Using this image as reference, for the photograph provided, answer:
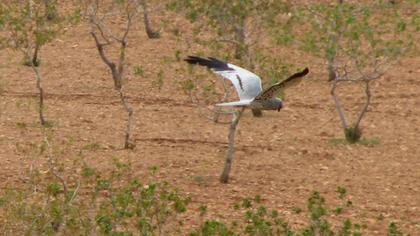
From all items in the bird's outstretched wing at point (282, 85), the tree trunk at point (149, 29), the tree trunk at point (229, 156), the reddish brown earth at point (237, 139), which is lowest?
the tree trunk at point (149, 29)

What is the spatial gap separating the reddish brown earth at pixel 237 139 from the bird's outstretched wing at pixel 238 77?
3.62ft

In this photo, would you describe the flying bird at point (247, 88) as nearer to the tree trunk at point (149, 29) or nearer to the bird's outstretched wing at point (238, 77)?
the bird's outstretched wing at point (238, 77)

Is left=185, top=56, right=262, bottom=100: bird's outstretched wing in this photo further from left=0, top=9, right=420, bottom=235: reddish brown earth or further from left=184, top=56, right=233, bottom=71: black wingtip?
left=0, top=9, right=420, bottom=235: reddish brown earth

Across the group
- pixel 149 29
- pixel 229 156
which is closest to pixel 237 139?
pixel 229 156

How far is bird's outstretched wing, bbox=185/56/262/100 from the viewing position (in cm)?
1130

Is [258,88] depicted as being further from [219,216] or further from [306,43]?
[306,43]

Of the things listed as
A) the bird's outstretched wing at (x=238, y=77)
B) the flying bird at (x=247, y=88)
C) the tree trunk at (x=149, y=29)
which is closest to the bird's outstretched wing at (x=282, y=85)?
the flying bird at (x=247, y=88)

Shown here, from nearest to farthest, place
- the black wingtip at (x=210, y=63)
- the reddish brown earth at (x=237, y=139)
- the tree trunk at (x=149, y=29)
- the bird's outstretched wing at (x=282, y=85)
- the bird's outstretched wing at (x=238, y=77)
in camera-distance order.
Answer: the bird's outstretched wing at (x=282, y=85), the bird's outstretched wing at (x=238, y=77), the black wingtip at (x=210, y=63), the reddish brown earth at (x=237, y=139), the tree trunk at (x=149, y=29)

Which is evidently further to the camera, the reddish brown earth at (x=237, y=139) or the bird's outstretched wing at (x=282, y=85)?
the reddish brown earth at (x=237, y=139)

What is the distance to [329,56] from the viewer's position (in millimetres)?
14227

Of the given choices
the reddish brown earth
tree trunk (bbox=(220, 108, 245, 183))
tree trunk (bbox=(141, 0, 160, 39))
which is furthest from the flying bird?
tree trunk (bbox=(141, 0, 160, 39))

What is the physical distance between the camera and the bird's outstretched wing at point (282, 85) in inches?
378

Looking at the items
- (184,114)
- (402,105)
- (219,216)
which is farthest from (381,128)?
(219,216)

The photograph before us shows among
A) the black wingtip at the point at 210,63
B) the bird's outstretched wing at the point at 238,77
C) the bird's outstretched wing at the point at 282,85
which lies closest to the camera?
the bird's outstretched wing at the point at 282,85
